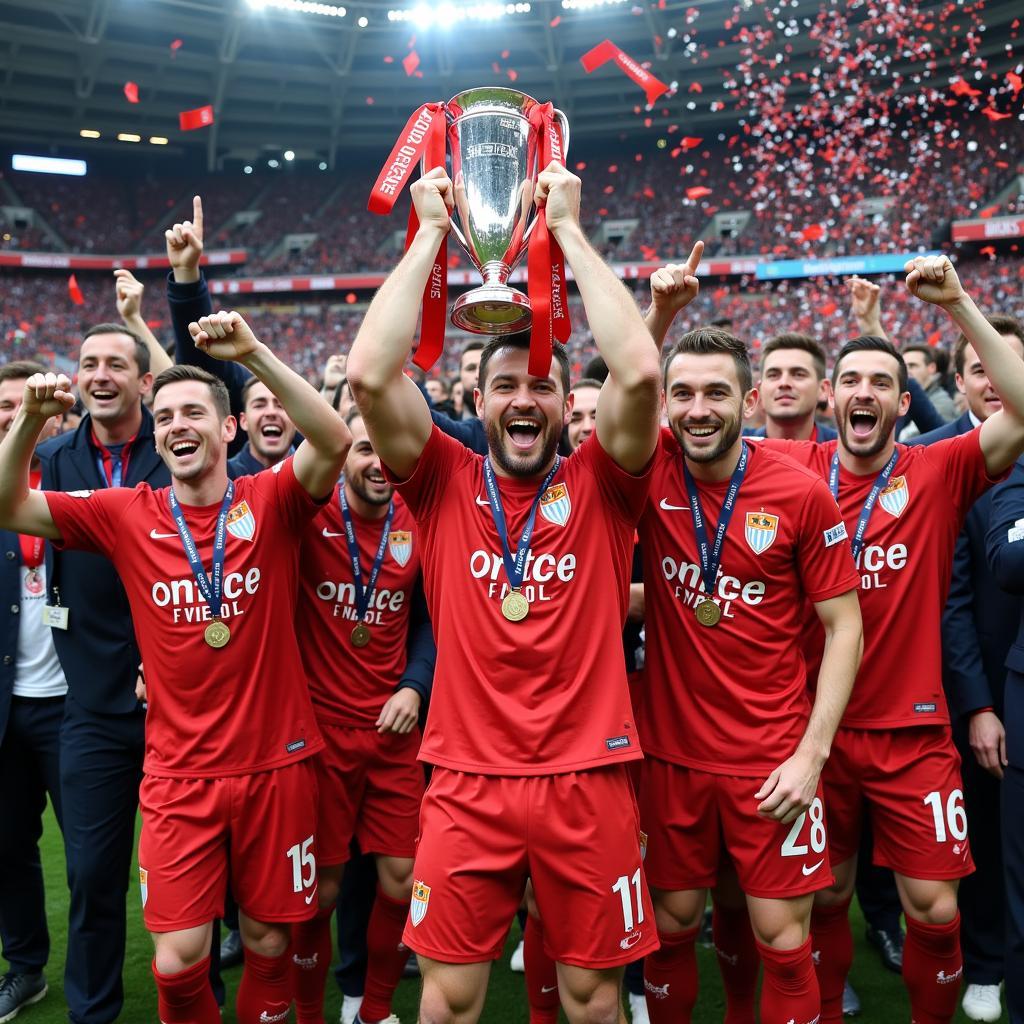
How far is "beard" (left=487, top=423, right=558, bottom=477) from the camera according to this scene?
2.54 m

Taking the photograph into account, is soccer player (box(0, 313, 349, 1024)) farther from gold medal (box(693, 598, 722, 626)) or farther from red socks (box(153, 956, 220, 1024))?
gold medal (box(693, 598, 722, 626))

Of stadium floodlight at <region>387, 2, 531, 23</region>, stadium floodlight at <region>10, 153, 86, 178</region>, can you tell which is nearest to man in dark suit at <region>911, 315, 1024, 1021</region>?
stadium floodlight at <region>387, 2, 531, 23</region>

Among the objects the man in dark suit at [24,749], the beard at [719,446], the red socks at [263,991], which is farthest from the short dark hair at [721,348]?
the man in dark suit at [24,749]

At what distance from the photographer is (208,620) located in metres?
2.91

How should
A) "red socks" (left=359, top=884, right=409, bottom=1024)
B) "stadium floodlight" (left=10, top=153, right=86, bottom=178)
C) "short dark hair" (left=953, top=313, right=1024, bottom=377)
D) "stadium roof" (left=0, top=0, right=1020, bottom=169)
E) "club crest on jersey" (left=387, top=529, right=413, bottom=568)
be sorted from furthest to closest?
"stadium floodlight" (left=10, top=153, right=86, bottom=178) → "stadium roof" (left=0, top=0, right=1020, bottom=169) → "short dark hair" (left=953, top=313, right=1024, bottom=377) → "club crest on jersey" (left=387, top=529, right=413, bottom=568) → "red socks" (left=359, top=884, right=409, bottom=1024)

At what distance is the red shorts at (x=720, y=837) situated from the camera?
2654 mm

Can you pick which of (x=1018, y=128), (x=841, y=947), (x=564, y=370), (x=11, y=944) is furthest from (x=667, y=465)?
(x=1018, y=128)

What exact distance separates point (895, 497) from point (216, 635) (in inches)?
85.4

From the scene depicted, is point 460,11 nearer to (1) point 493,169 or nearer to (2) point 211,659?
(1) point 493,169

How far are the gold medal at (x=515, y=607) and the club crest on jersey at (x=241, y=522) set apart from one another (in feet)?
3.18

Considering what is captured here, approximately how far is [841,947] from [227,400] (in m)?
2.64

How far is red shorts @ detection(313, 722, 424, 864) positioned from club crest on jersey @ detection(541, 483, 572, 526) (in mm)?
1214

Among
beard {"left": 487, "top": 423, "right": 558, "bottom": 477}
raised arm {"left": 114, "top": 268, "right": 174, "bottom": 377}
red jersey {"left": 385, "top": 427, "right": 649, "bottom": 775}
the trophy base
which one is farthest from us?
raised arm {"left": 114, "top": 268, "right": 174, "bottom": 377}

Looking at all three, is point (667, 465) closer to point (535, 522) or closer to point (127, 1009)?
point (535, 522)
